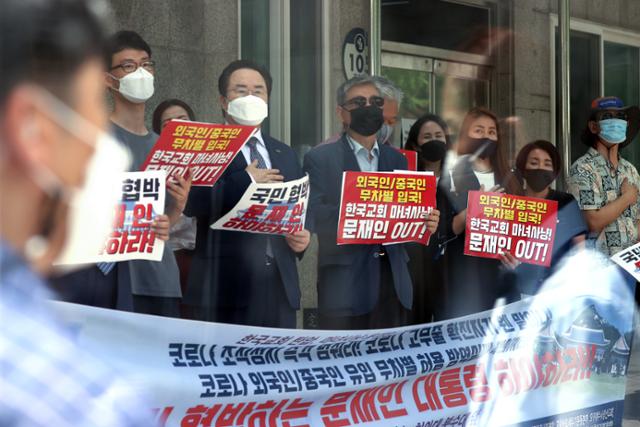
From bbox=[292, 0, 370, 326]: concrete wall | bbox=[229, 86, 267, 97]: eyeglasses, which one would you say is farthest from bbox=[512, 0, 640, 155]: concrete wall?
bbox=[229, 86, 267, 97]: eyeglasses

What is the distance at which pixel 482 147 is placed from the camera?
4930 mm

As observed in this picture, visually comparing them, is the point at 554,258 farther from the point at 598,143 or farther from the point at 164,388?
the point at 164,388

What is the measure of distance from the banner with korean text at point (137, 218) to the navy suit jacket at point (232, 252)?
0.96 feet

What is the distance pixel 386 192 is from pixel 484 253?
776 mm

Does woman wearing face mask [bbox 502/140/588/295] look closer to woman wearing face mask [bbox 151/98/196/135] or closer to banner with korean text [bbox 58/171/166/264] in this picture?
woman wearing face mask [bbox 151/98/196/135]

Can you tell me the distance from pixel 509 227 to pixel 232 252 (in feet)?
4.92

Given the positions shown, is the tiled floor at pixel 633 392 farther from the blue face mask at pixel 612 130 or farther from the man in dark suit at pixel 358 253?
the man in dark suit at pixel 358 253

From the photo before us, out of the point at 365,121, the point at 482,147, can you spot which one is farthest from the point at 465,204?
the point at 365,121

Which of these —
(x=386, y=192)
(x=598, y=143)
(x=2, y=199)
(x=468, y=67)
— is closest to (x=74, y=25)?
(x=2, y=199)

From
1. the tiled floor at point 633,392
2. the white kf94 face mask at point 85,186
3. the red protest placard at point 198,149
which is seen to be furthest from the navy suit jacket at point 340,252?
the white kf94 face mask at point 85,186

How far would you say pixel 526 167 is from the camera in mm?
5223

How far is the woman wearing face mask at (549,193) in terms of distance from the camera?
5035mm

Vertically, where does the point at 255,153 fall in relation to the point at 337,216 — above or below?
above

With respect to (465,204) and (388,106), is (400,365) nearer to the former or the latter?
(465,204)
